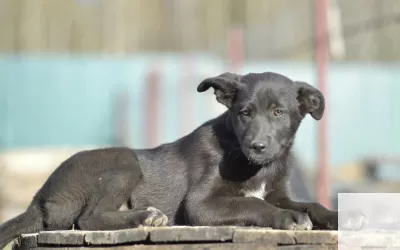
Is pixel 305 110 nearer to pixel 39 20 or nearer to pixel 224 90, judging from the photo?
pixel 224 90

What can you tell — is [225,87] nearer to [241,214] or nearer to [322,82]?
[241,214]

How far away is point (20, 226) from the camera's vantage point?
18.8 ft

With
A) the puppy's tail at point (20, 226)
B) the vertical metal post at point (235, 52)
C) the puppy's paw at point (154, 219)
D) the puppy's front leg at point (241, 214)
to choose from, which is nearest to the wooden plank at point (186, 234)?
the puppy's front leg at point (241, 214)

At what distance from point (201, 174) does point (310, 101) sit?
943 mm

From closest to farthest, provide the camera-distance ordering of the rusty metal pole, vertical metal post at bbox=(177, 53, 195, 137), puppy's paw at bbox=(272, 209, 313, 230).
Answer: puppy's paw at bbox=(272, 209, 313, 230)
the rusty metal pole
vertical metal post at bbox=(177, 53, 195, 137)

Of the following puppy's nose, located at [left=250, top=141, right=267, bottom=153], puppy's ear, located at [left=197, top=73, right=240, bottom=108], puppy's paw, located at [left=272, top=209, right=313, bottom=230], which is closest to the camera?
puppy's paw, located at [left=272, top=209, right=313, bottom=230]

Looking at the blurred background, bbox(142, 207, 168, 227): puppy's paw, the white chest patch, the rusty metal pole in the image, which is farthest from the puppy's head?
the blurred background

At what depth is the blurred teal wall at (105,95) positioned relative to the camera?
61.1 ft

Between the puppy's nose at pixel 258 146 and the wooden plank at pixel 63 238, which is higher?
the puppy's nose at pixel 258 146

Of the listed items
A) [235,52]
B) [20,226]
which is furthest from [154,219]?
[235,52]

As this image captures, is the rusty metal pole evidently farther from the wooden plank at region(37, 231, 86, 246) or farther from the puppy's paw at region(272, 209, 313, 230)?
the wooden plank at region(37, 231, 86, 246)

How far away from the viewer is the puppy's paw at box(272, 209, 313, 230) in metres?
4.89

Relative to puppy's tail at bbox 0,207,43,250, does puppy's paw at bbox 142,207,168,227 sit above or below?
Answer: above

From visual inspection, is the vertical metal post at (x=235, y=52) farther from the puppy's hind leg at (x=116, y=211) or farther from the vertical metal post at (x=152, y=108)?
the puppy's hind leg at (x=116, y=211)
